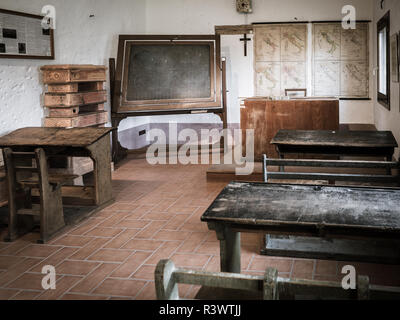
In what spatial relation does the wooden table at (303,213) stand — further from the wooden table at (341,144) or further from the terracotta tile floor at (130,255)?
the wooden table at (341,144)

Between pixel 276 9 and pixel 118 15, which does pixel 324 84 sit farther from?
pixel 118 15

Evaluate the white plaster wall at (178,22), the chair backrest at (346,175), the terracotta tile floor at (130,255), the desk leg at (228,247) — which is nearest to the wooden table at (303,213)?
the desk leg at (228,247)

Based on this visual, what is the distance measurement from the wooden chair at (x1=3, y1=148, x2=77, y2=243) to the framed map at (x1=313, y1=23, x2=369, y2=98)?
7049mm

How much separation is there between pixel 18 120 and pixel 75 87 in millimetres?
921

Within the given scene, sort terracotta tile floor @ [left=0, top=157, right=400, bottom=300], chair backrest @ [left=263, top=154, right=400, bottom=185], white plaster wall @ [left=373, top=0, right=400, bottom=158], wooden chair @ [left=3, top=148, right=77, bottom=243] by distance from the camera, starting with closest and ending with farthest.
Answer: chair backrest @ [left=263, top=154, right=400, bottom=185]
terracotta tile floor @ [left=0, top=157, right=400, bottom=300]
wooden chair @ [left=3, top=148, right=77, bottom=243]
white plaster wall @ [left=373, top=0, right=400, bottom=158]

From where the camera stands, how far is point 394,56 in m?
7.50

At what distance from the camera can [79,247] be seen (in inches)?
198

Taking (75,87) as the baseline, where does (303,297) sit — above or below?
below

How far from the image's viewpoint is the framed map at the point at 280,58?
1102 centimetres

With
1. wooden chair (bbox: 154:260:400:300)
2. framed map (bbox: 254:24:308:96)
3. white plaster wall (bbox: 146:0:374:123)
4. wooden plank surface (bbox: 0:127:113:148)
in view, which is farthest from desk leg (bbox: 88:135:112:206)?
framed map (bbox: 254:24:308:96)

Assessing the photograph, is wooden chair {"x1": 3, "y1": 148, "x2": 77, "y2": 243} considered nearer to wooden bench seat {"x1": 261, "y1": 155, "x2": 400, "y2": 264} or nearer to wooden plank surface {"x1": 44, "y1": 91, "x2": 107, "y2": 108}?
wooden plank surface {"x1": 44, "y1": 91, "x2": 107, "y2": 108}

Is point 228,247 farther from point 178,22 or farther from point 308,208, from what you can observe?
point 178,22

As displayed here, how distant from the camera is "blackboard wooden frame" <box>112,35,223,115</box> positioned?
9.17 meters
